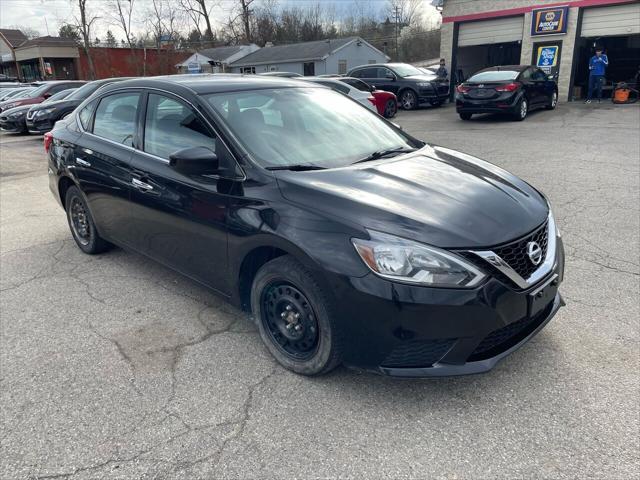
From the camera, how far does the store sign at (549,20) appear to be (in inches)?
715

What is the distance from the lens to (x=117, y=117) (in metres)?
4.18

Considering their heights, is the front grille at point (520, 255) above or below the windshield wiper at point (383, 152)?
below

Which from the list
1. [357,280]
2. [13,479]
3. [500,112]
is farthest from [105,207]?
[500,112]

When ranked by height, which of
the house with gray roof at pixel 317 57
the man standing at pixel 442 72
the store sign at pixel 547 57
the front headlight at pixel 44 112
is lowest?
the front headlight at pixel 44 112

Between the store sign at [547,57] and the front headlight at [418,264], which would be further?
the store sign at [547,57]

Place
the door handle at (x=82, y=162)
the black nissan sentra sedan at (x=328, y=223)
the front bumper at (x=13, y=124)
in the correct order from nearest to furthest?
1. the black nissan sentra sedan at (x=328, y=223)
2. the door handle at (x=82, y=162)
3. the front bumper at (x=13, y=124)

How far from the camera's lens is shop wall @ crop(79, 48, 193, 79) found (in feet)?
153

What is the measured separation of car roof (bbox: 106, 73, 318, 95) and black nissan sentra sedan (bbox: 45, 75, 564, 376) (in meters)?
0.02

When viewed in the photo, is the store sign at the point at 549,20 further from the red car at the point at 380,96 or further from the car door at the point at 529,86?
the red car at the point at 380,96

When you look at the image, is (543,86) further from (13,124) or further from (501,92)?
(13,124)

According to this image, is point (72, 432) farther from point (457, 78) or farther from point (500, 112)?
point (457, 78)

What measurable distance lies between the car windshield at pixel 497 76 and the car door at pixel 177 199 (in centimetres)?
1264

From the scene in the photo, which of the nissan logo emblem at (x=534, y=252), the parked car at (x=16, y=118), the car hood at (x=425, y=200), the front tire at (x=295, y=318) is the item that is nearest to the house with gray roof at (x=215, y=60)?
the parked car at (x=16, y=118)

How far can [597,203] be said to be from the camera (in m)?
6.17
